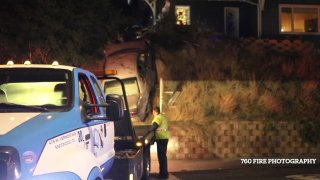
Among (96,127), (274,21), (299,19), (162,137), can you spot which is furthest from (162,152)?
(299,19)

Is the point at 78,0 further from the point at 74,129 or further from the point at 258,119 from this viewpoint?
the point at 74,129

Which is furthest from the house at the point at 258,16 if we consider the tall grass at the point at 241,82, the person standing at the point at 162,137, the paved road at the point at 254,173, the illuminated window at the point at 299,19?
the person standing at the point at 162,137

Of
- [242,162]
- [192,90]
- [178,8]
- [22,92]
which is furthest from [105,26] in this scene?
[22,92]

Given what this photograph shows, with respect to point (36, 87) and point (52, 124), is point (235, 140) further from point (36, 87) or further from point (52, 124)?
point (52, 124)

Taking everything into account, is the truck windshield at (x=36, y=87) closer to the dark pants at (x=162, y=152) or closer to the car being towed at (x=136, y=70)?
the dark pants at (x=162, y=152)

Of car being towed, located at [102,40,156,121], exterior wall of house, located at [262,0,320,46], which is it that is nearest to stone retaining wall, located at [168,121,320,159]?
car being towed, located at [102,40,156,121]

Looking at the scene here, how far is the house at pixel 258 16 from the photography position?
2700cm

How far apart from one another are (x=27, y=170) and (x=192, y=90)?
1428cm

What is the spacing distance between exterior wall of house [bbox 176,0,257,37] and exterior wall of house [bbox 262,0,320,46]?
50 cm

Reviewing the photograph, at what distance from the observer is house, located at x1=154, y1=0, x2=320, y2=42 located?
2700 cm

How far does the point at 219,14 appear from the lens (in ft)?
89.5

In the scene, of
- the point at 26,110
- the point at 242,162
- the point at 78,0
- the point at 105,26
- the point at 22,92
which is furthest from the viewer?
the point at 105,26

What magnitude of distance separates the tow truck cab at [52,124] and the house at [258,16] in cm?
2055

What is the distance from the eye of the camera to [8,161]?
4.30 metres
